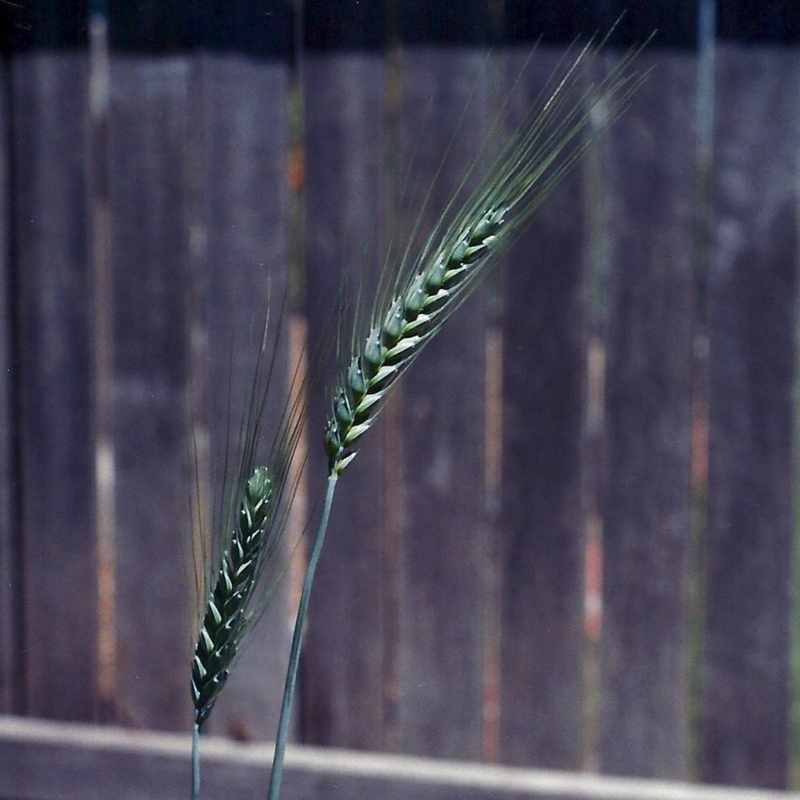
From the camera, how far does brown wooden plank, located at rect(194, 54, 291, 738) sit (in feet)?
5.35

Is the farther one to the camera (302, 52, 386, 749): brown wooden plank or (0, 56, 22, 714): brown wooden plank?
(0, 56, 22, 714): brown wooden plank

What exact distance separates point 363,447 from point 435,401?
0.11 meters

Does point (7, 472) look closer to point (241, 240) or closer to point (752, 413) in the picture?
point (241, 240)

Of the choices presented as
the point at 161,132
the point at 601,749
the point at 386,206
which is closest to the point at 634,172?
the point at 386,206

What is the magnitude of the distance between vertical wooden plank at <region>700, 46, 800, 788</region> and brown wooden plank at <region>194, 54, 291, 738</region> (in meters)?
0.57

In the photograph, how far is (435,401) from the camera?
5.26 feet

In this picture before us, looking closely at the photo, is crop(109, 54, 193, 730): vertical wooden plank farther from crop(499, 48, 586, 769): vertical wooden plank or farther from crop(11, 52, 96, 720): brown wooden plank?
crop(499, 48, 586, 769): vertical wooden plank

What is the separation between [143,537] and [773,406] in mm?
867

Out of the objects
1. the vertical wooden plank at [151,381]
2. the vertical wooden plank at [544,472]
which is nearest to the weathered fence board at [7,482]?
the vertical wooden plank at [151,381]

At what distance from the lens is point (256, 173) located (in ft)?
5.36

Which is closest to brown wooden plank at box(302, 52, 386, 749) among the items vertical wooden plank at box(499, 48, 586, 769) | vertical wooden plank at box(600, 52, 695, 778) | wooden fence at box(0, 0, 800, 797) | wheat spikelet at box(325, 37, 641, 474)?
wooden fence at box(0, 0, 800, 797)

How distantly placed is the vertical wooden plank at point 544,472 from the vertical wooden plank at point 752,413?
17 centimetres

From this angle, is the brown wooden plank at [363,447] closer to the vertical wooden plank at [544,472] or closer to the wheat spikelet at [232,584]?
the vertical wooden plank at [544,472]

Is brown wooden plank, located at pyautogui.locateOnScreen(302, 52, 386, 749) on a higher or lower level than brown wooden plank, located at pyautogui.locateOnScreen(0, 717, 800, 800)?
higher
